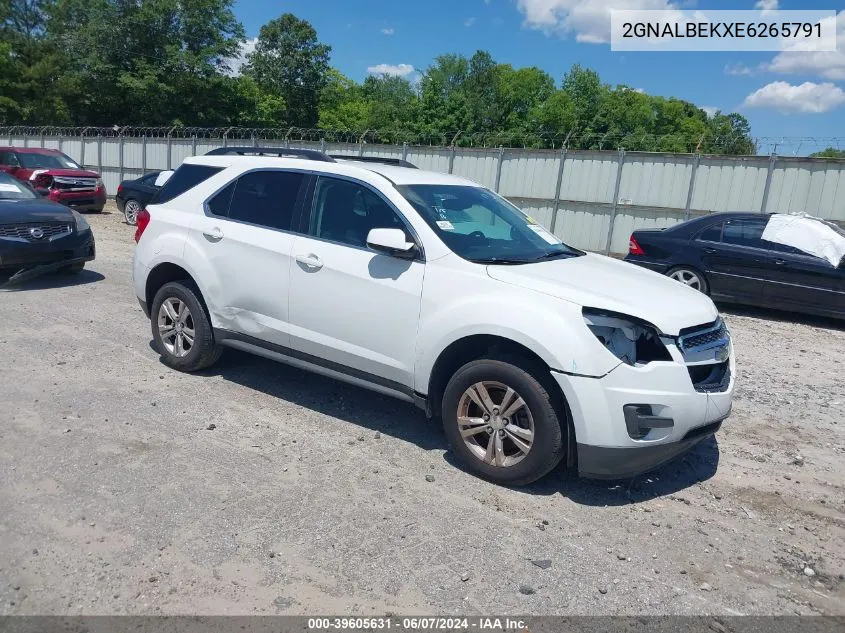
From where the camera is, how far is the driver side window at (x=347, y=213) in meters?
4.72

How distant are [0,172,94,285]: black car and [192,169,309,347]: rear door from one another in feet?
14.5

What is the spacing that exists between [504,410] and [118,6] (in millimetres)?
48526

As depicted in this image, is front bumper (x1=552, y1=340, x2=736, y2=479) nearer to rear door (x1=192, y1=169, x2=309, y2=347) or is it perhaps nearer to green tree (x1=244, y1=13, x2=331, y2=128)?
rear door (x1=192, y1=169, x2=309, y2=347)

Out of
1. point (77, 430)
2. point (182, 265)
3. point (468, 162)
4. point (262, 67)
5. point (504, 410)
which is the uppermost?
point (262, 67)

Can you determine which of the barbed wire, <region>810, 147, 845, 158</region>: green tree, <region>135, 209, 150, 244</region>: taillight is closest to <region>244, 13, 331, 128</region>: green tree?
the barbed wire

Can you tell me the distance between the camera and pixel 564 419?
156 inches

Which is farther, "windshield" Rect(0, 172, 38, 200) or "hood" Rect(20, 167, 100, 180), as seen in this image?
"hood" Rect(20, 167, 100, 180)

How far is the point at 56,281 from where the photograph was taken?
9695 millimetres

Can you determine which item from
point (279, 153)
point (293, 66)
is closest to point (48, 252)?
point (279, 153)

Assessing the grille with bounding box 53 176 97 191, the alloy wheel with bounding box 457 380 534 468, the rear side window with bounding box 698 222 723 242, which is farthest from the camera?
the grille with bounding box 53 176 97 191

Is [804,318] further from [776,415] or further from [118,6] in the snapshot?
[118,6]

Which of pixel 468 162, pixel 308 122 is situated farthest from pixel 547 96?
pixel 468 162

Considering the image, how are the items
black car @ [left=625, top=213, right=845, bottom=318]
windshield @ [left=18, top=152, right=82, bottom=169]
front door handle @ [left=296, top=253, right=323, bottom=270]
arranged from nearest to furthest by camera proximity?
front door handle @ [left=296, top=253, right=323, bottom=270]
black car @ [left=625, top=213, right=845, bottom=318]
windshield @ [left=18, top=152, right=82, bottom=169]

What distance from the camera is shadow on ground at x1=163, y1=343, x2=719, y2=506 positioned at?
4.24 m
